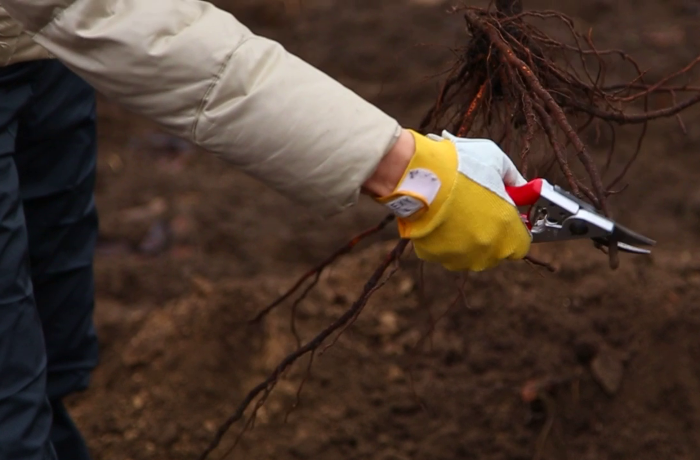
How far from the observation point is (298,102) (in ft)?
4.75

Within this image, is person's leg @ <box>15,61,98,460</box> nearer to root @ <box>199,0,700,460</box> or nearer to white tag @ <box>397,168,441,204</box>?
root @ <box>199,0,700,460</box>

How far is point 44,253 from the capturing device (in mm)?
2045

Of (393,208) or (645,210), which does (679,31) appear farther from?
(393,208)

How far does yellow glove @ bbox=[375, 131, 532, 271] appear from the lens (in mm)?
1512

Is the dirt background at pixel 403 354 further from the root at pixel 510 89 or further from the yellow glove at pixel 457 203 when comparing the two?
the yellow glove at pixel 457 203

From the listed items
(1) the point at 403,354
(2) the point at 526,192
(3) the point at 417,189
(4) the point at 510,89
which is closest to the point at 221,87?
(3) the point at 417,189

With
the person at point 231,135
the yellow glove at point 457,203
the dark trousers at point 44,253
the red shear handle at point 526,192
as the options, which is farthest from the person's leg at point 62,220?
the red shear handle at point 526,192

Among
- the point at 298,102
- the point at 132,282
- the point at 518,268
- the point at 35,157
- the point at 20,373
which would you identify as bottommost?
the point at 132,282

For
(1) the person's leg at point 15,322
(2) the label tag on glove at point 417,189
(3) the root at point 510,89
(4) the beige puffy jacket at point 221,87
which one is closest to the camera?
(4) the beige puffy jacket at point 221,87

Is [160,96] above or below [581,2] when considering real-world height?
above

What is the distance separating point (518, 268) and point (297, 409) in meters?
0.85

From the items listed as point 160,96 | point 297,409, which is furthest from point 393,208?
point 297,409

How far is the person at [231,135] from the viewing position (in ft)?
4.64

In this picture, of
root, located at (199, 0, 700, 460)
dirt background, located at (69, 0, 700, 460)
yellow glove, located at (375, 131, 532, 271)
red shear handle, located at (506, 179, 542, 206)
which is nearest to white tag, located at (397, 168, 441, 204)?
yellow glove, located at (375, 131, 532, 271)
